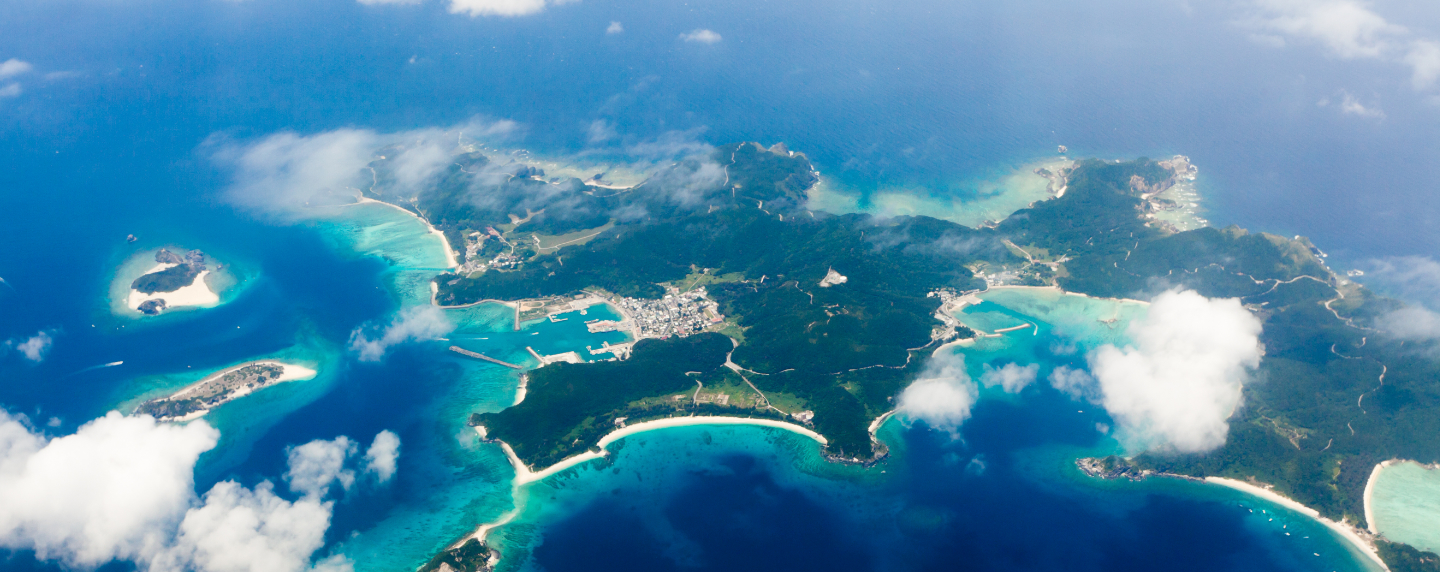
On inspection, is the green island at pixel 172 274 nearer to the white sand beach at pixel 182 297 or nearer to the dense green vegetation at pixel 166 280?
the dense green vegetation at pixel 166 280

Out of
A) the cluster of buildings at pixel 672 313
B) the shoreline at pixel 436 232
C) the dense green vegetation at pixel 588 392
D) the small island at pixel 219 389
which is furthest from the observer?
the shoreline at pixel 436 232

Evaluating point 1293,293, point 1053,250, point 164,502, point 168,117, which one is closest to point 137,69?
point 168,117

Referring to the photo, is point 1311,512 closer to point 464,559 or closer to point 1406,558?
point 1406,558

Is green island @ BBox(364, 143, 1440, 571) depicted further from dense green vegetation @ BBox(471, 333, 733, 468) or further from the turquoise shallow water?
the turquoise shallow water

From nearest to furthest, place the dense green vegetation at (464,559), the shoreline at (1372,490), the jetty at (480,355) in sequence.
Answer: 1. the dense green vegetation at (464,559)
2. the shoreline at (1372,490)
3. the jetty at (480,355)

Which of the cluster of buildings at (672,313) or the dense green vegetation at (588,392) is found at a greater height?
the cluster of buildings at (672,313)

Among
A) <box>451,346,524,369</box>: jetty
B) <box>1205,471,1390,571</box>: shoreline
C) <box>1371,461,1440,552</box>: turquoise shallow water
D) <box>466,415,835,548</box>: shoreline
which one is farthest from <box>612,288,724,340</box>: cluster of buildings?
<box>1371,461,1440,552</box>: turquoise shallow water

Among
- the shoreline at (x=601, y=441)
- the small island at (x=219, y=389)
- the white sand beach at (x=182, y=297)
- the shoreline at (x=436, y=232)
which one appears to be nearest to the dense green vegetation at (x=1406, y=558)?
the shoreline at (x=601, y=441)

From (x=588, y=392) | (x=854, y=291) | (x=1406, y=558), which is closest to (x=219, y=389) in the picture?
(x=588, y=392)
